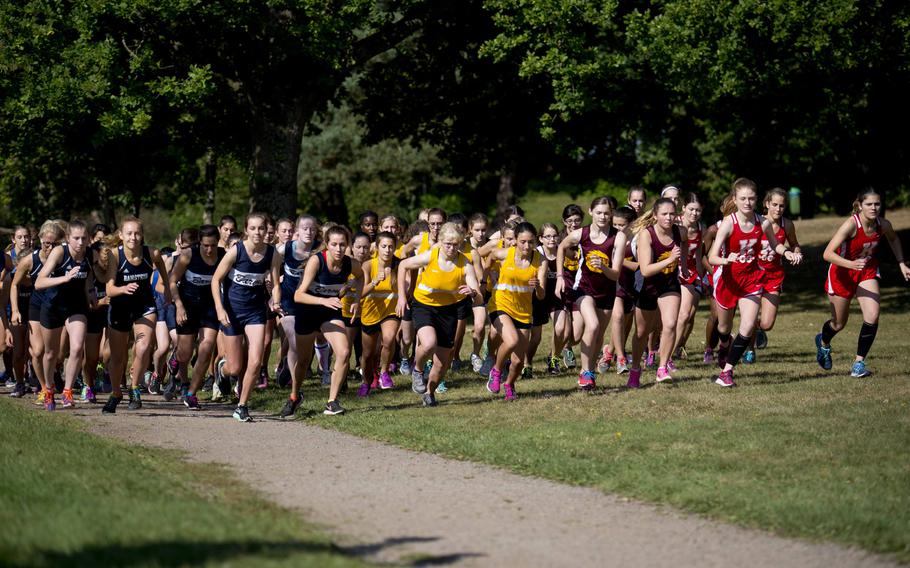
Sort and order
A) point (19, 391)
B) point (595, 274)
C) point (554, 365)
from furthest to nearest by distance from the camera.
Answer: point (554, 365)
point (19, 391)
point (595, 274)

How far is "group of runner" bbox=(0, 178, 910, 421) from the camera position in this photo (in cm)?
1201

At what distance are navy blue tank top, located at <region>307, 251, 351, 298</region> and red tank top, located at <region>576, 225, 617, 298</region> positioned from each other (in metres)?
2.91

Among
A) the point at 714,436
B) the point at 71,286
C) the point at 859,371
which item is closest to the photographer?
the point at 714,436

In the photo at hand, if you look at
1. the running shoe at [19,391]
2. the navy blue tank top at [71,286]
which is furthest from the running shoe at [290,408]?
the running shoe at [19,391]

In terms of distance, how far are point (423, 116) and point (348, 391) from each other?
1748 cm

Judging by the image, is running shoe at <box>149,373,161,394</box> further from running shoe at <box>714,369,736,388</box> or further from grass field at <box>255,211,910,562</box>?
running shoe at <box>714,369,736,388</box>

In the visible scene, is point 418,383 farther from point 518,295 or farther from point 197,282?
point 197,282

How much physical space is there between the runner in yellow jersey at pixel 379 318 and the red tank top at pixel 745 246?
396 centimetres

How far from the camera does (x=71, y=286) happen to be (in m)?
12.7

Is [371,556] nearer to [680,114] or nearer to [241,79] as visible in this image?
[241,79]

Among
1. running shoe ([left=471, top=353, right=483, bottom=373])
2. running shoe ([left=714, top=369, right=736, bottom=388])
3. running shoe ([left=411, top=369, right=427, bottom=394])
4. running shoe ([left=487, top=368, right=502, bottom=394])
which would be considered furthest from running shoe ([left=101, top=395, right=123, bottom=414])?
running shoe ([left=714, top=369, right=736, bottom=388])

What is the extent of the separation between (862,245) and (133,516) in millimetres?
9245

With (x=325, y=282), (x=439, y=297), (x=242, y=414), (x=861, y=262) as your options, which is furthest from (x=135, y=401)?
(x=861, y=262)

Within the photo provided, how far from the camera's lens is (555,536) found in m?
6.83
